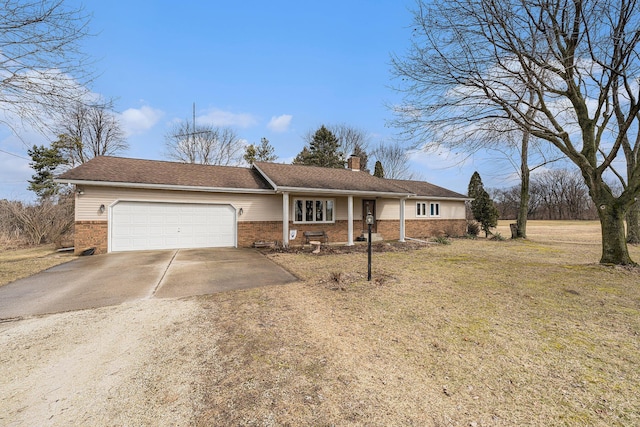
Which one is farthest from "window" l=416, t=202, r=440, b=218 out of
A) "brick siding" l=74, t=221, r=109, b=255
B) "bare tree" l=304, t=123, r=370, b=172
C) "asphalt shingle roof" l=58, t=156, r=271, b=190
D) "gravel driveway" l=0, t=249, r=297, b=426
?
"bare tree" l=304, t=123, r=370, b=172

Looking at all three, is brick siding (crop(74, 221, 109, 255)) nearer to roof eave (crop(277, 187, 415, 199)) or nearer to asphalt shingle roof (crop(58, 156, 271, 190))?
asphalt shingle roof (crop(58, 156, 271, 190))

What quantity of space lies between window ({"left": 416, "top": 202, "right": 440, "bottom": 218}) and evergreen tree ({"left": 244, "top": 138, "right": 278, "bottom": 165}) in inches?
729

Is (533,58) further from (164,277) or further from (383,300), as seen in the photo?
(164,277)

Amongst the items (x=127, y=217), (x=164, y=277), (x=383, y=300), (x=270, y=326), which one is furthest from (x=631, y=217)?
(x=127, y=217)

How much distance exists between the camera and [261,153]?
30562 mm

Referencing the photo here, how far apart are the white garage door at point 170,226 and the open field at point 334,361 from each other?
7020 mm

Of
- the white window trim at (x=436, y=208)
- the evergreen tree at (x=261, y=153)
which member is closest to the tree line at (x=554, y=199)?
the white window trim at (x=436, y=208)

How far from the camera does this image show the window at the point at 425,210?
17.7 meters

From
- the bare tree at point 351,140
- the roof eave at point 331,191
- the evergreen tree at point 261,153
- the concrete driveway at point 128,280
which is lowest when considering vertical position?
the concrete driveway at point 128,280

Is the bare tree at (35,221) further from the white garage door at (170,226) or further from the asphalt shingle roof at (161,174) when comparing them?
the white garage door at (170,226)

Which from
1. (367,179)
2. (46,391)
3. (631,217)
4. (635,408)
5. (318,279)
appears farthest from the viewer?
(367,179)

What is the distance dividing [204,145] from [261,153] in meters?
5.93

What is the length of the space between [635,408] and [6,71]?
32.6ft

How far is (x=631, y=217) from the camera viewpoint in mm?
14164
